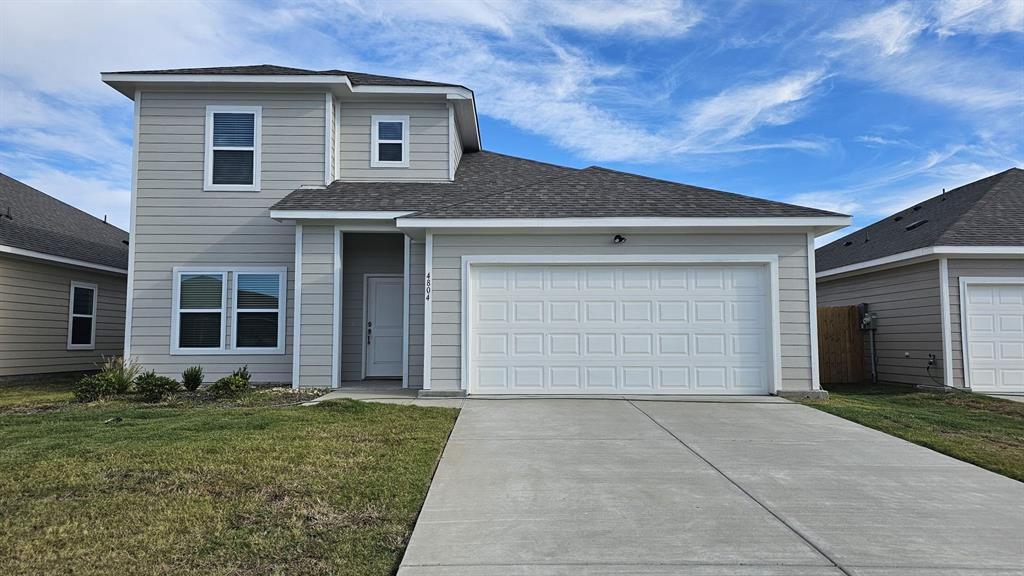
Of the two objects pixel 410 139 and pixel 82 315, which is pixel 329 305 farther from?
pixel 82 315

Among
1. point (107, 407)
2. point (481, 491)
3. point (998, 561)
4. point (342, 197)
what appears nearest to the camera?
point (998, 561)

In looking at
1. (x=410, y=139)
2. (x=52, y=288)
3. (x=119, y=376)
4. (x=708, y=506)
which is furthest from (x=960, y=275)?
(x=52, y=288)

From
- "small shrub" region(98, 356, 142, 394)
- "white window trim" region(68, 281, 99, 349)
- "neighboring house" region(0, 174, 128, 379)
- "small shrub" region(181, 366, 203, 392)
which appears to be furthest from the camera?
"white window trim" region(68, 281, 99, 349)

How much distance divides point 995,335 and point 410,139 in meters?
11.7

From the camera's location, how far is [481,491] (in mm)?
4758

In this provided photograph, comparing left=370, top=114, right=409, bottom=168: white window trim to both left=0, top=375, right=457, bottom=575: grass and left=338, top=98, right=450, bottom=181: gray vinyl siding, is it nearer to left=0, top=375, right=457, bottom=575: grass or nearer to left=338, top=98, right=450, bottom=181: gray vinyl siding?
left=338, top=98, right=450, bottom=181: gray vinyl siding

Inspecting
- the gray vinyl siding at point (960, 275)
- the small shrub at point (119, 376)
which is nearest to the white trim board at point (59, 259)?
the small shrub at point (119, 376)

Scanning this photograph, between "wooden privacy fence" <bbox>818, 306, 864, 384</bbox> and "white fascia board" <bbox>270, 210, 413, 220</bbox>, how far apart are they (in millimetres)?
9434

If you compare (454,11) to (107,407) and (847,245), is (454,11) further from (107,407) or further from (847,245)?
(847,245)

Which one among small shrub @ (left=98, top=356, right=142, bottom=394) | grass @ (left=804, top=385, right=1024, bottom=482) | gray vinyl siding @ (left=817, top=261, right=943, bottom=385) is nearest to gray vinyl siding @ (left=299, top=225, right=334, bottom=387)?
small shrub @ (left=98, top=356, right=142, bottom=394)

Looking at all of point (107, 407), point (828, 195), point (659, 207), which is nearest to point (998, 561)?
point (659, 207)

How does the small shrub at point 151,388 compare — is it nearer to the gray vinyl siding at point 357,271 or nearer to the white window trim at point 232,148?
the gray vinyl siding at point 357,271

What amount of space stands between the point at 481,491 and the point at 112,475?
2.96 metres

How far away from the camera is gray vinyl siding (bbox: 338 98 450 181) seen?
12711mm
